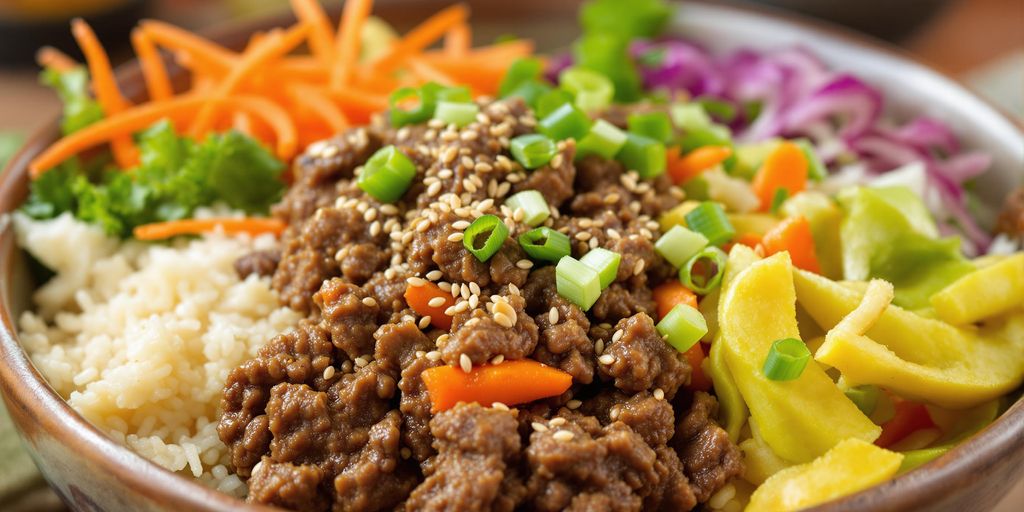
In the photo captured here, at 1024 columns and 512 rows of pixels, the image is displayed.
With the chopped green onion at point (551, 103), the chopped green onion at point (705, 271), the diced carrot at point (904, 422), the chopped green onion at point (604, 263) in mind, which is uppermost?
the chopped green onion at point (551, 103)

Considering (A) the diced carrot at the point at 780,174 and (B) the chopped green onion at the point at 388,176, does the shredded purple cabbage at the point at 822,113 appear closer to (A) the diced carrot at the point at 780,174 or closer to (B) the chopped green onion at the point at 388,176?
(A) the diced carrot at the point at 780,174

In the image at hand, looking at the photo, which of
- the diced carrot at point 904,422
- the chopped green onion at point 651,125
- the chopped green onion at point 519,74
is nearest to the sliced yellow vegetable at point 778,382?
the diced carrot at point 904,422

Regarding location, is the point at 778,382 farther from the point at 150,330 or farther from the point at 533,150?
the point at 150,330

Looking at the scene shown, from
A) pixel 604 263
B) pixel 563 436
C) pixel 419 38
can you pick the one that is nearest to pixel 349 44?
pixel 419 38

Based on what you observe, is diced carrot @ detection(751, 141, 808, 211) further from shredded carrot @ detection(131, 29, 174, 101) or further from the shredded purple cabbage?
shredded carrot @ detection(131, 29, 174, 101)

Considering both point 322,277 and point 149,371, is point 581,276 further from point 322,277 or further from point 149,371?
point 149,371

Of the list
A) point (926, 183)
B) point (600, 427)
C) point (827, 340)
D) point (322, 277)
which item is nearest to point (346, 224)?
point (322, 277)
